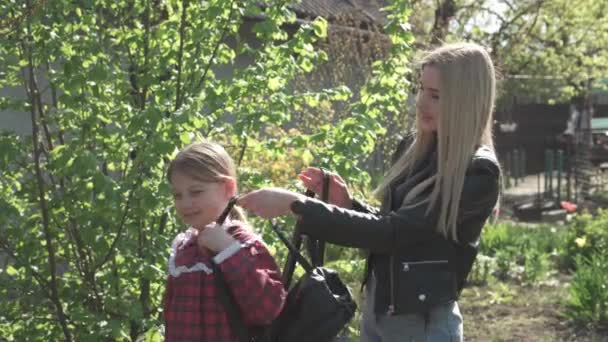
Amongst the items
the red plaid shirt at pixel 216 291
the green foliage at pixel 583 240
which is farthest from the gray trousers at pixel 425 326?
the green foliage at pixel 583 240

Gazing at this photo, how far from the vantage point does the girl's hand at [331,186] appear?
2.74m

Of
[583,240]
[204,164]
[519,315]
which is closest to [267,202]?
[204,164]

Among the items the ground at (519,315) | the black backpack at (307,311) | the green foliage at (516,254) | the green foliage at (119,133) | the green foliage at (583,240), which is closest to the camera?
the black backpack at (307,311)

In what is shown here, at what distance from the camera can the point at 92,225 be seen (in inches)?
153

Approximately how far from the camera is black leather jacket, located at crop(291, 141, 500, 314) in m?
2.42

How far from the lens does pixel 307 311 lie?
7.70 ft

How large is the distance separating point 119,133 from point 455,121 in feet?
6.52

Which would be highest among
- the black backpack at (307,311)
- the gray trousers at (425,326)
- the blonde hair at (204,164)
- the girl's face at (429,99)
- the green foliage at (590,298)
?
the girl's face at (429,99)

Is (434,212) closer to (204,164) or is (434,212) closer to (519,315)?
(204,164)

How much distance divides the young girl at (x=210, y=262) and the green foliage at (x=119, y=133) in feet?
3.54

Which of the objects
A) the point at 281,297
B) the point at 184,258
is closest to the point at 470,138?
the point at 281,297

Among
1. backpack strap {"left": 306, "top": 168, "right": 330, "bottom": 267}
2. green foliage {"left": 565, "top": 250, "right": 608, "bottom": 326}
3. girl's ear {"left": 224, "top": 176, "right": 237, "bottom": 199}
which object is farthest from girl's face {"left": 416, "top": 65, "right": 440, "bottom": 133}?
green foliage {"left": 565, "top": 250, "right": 608, "bottom": 326}

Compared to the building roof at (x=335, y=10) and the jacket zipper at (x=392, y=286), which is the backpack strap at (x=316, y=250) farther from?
the building roof at (x=335, y=10)

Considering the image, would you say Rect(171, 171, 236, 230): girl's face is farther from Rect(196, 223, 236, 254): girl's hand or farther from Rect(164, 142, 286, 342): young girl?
Rect(196, 223, 236, 254): girl's hand
